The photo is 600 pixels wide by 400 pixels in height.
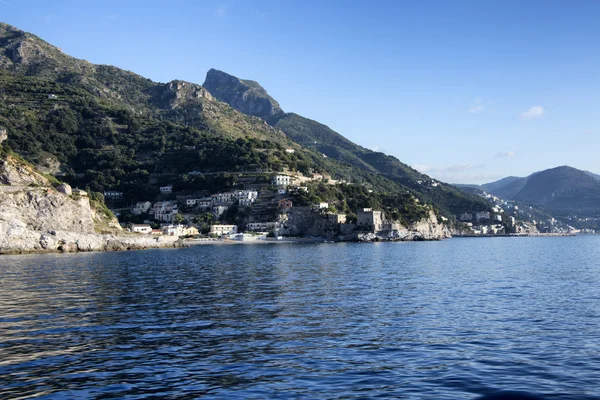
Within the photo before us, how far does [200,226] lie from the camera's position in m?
133

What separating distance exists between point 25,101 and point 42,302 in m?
164

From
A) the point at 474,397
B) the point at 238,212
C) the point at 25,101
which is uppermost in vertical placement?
the point at 25,101

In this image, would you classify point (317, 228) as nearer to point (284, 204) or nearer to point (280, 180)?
point (284, 204)

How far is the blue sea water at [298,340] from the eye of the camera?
13.5 m

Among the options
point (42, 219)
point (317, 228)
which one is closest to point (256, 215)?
point (317, 228)

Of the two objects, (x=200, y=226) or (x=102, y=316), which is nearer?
(x=102, y=316)

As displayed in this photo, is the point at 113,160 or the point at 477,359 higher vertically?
the point at 113,160

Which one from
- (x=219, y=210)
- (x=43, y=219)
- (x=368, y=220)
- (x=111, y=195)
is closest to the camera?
(x=43, y=219)

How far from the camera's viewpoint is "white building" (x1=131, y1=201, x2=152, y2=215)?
14150 centimetres

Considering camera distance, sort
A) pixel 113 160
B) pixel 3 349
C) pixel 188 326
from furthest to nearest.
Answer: pixel 113 160 → pixel 188 326 → pixel 3 349

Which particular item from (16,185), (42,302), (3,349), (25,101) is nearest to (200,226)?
(16,185)

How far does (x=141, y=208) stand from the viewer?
142 metres

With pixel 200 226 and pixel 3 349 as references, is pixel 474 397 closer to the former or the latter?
pixel 3 349

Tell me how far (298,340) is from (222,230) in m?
114
